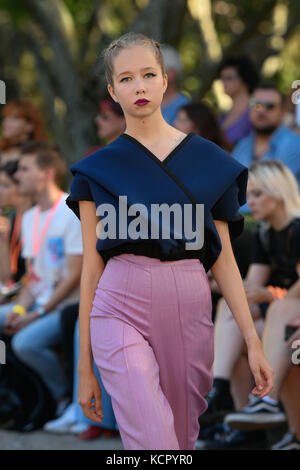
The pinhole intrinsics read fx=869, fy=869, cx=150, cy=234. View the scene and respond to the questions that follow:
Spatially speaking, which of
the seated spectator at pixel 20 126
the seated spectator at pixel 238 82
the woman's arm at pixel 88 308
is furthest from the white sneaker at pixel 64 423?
the seated spectator at pixel 238 82

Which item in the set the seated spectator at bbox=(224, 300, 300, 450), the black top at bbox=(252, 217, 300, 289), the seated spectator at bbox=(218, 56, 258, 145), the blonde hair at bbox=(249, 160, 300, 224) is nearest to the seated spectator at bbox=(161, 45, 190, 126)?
the seated spectator at bbox=(218, 56, 258, 145)

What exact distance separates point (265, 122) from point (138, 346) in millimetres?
4403

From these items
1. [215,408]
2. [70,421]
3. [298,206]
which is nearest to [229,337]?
[215,408]

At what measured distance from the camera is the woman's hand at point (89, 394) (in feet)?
10.1

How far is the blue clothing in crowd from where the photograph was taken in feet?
21.7

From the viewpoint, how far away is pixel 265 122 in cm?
704

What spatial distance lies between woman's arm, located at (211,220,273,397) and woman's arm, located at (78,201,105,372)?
17.3 inches

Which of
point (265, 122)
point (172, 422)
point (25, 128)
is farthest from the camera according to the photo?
point (25, 128)

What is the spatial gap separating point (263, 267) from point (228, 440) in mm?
1085

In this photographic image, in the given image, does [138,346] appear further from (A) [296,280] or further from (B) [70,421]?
(B) [70,421]

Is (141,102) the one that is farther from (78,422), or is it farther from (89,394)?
(78,422)

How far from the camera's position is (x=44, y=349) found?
20.2ft

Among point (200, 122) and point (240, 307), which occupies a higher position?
point (200, 122)

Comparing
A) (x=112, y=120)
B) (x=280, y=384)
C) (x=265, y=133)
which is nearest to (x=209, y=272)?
(x=280, y=384)
